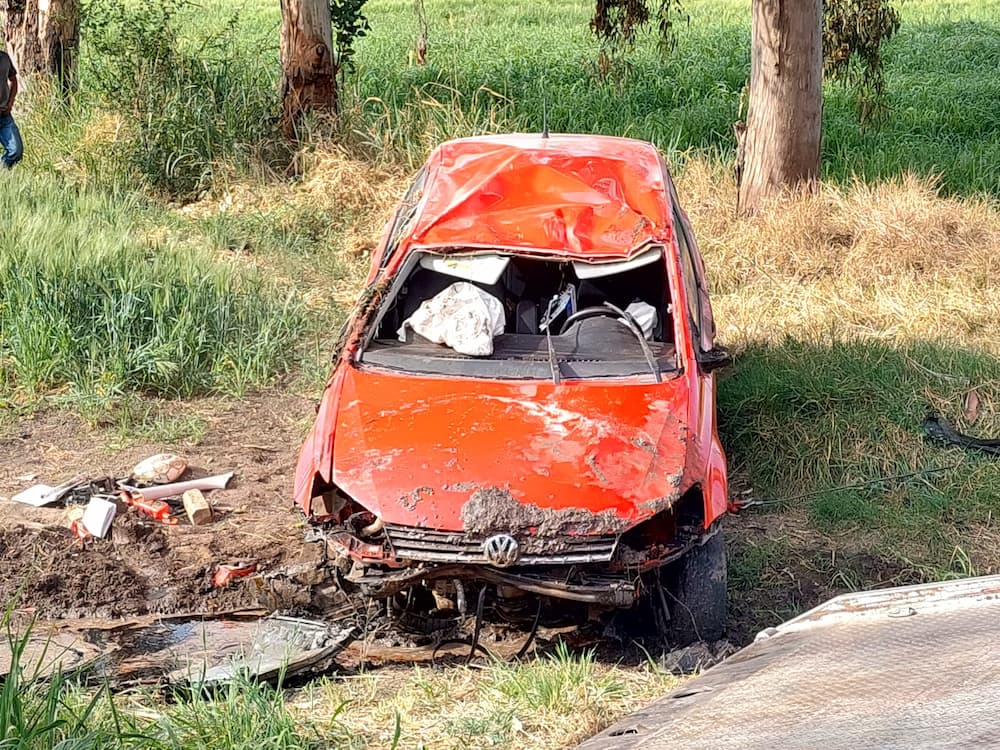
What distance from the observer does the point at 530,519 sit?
175 inches

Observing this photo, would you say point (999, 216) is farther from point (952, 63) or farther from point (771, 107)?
point (952, 63)

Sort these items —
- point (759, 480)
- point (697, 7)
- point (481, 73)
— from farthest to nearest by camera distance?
1. point (697, 7)
2. point (481, 73)
3. point (759, 480)

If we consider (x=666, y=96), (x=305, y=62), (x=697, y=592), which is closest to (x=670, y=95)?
(x=666, y=96)

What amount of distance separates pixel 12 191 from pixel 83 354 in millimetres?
3518

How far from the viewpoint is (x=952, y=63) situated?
19812 mm

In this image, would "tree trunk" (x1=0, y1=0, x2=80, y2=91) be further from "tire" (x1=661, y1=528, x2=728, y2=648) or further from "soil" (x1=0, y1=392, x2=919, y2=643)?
"tire" (x1=661, y1=528, x2=728, y2=648)

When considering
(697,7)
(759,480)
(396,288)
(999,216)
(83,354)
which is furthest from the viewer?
(697,7)

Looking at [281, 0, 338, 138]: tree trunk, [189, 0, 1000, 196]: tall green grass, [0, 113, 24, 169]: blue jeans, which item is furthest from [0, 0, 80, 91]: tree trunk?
[281, 0, 338, 138]: tree trunk

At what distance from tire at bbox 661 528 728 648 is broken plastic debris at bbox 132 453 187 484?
2851 mm

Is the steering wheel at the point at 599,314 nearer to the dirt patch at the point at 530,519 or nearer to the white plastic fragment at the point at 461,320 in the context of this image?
the white plastic fragment at the point at 461,320

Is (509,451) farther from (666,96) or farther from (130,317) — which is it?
(666,96)

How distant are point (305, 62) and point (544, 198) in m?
6.67

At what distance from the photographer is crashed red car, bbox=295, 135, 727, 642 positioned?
4.46m

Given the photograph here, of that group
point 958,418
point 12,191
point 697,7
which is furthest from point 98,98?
point 697,7
